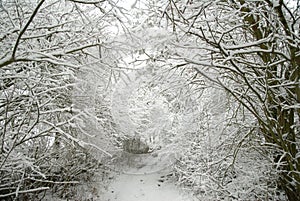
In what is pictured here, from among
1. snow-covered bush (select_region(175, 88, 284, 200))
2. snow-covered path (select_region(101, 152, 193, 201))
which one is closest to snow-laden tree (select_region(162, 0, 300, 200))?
snow-covered bush (select_region(175, 88, 284, 200))

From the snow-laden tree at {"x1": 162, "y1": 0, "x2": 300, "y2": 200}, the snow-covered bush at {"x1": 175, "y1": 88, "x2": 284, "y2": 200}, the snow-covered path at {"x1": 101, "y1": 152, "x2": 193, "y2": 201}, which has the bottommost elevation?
the snow-covered path at {"x1": 101, "y1": 152, "x2": 193, "y2": 201}

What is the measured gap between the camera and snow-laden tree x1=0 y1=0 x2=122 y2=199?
2504 millimetres

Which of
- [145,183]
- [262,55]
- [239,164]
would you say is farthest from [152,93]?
[145,183]

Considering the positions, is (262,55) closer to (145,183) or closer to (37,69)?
(37,69)

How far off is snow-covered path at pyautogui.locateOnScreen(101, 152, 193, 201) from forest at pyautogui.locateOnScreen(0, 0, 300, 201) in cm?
11

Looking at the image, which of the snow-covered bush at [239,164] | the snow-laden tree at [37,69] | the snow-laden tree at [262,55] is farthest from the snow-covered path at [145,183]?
the snow-laden tree at [262,55]

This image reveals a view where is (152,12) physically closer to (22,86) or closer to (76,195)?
(22,86)

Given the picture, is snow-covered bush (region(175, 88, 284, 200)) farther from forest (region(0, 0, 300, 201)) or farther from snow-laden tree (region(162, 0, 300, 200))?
snow-laden tree (region(162, 0, 300, 200))

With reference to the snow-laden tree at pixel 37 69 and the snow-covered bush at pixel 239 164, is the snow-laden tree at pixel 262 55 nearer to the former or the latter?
the snow-covered bush at pixel 239 164

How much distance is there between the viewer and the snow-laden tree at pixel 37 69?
98.6 inches

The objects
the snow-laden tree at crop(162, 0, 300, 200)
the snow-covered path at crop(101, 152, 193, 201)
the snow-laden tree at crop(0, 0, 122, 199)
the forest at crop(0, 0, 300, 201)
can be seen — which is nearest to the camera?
the snow-laden tree at crop(162, 0, 300, 200)

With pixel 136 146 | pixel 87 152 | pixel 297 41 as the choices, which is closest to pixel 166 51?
pixel 297 41

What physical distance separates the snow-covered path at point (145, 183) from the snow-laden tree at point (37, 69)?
13.0ft

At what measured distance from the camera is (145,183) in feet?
35.7
